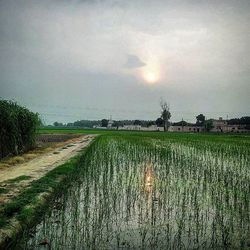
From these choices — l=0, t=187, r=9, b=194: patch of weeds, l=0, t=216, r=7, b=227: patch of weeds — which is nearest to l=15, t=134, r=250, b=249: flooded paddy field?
l=0, t=216, r=7, b=227: patch of weeds

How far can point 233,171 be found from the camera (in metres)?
14.6

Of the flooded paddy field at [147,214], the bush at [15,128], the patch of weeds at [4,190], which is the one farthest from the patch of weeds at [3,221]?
the bush at [15,128]

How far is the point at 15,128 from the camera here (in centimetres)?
2228

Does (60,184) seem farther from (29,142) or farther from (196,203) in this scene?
(29,142)

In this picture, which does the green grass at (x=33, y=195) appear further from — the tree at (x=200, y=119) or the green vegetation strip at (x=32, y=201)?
the tree at (x=200, y=119)

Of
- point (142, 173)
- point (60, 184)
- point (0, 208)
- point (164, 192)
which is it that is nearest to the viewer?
point (0, 208)

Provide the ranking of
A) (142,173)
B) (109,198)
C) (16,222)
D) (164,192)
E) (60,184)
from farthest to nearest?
(142,173) < (60,184) < (164,192) < (109,198) < (16,222)

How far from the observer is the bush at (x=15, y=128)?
2050 centimetres

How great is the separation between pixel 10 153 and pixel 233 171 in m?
13.2

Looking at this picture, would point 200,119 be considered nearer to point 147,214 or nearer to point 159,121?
point 159,121

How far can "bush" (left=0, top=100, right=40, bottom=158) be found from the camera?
20.5 meters

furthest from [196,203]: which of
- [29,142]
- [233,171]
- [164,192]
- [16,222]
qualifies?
[29,142]

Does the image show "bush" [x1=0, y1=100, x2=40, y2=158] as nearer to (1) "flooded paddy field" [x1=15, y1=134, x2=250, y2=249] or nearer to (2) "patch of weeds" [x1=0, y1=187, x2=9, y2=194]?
(1) "flooded paddy field" [x1=15, y1=134, x2=250, y2=249]

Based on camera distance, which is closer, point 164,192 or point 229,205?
point 229,205
